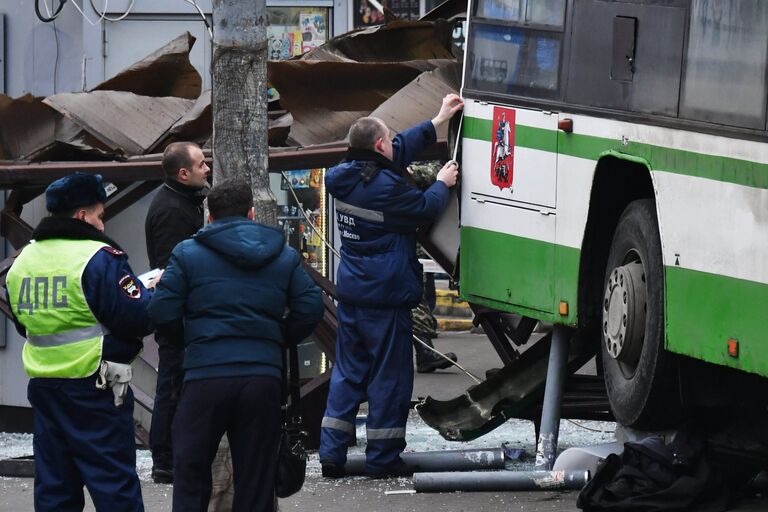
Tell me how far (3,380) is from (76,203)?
Answer: 437cm

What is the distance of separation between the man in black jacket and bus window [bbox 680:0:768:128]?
2.90 metres

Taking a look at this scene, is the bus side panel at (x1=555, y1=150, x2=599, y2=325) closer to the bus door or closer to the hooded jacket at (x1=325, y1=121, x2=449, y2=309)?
the bus door

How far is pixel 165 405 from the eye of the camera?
8.37m

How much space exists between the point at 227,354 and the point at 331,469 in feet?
8.08

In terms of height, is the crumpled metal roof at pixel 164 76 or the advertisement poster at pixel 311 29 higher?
the advertisement poster at pixel 311 29

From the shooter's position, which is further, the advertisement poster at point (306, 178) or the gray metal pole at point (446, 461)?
the advertisement poster at point (306, 178)

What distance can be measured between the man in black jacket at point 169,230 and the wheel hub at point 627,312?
2332mm

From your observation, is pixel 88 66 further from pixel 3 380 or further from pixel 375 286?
pixel 375 286

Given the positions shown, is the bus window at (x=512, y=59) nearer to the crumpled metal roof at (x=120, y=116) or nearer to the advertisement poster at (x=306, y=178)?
the crumpled metal roof at (x=120, y=116)

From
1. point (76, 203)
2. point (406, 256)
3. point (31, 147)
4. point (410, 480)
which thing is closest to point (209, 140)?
point (31, 147)

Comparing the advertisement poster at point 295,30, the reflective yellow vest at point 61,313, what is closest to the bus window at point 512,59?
the reflective yellow vest at point 61,313

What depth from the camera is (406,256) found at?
836 centimetres

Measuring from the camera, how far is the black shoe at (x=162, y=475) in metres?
8.32

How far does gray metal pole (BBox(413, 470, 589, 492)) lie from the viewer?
7723 millimetres
